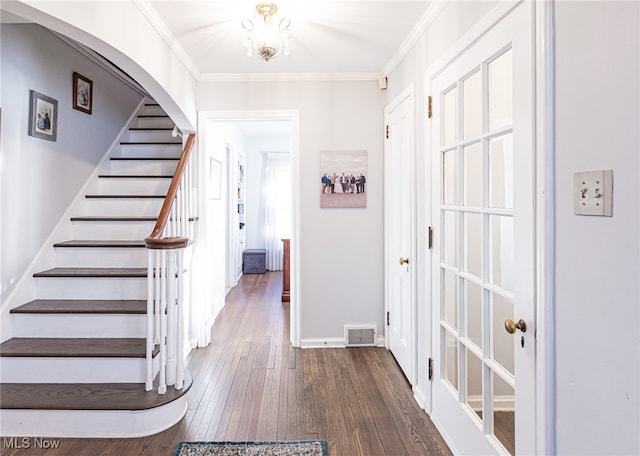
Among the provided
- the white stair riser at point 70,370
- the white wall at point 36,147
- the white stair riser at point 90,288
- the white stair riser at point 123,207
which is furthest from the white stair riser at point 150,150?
the white stair riser at point 70,370

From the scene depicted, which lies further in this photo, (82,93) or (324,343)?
(324,343)

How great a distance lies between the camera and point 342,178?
9.96ft

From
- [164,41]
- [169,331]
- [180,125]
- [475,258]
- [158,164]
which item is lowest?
[169,331]

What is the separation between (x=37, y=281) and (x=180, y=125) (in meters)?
1.57

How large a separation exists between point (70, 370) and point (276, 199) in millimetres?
4657

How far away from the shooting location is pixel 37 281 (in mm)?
2395

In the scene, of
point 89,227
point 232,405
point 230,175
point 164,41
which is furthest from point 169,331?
point 230,175

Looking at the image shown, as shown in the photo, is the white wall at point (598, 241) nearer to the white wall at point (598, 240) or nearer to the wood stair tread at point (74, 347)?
the white wall at point (598, 240)

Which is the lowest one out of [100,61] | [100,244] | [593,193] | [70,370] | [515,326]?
[70,370]

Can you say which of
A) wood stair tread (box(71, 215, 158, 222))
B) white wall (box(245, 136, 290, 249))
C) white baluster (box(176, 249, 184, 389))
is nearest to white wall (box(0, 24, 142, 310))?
wood stair tread (box(71, 215, 158, 222))

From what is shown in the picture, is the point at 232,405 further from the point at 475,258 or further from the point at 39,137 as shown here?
the point at 39,137

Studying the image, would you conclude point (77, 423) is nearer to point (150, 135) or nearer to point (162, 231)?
point (162, 231)

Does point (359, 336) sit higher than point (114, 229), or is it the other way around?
point (114, 229)

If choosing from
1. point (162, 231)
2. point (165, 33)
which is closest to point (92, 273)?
point (162, 231)
